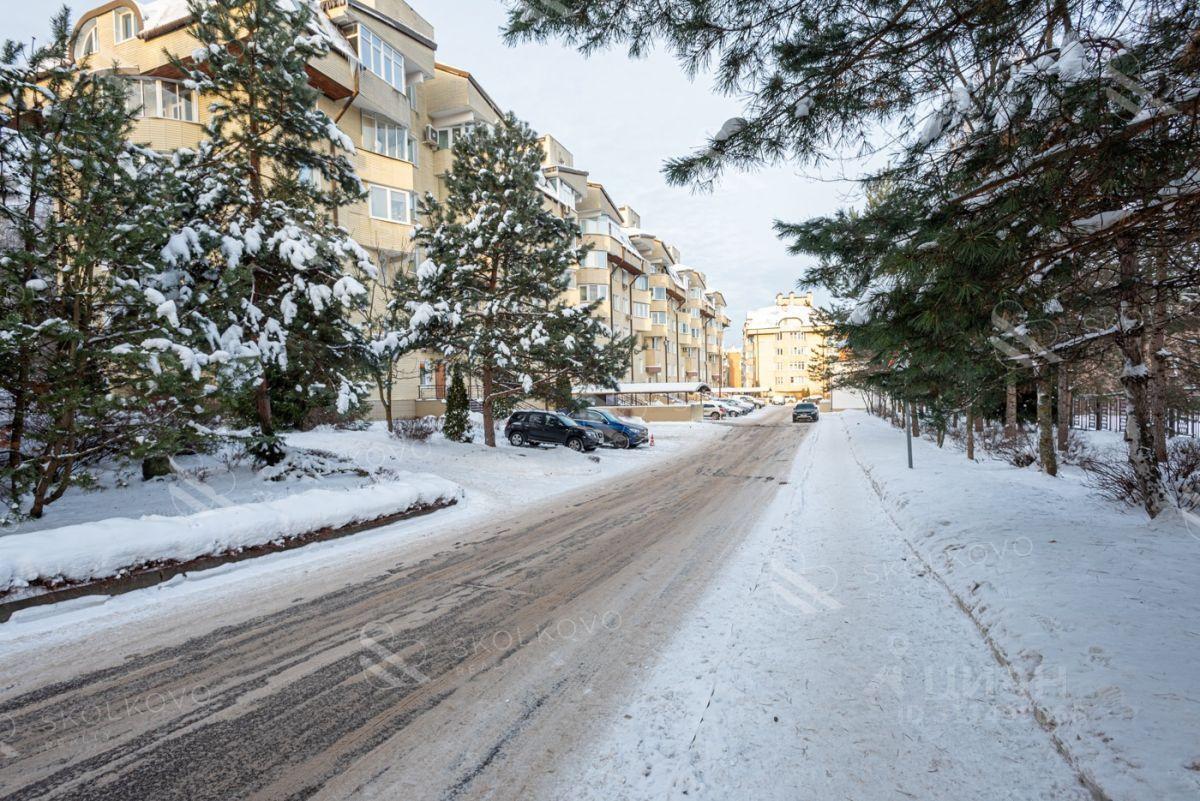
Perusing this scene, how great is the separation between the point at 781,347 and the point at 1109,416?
78.1 m

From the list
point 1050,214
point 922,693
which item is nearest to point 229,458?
point 922,693

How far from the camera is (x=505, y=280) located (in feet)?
56.0

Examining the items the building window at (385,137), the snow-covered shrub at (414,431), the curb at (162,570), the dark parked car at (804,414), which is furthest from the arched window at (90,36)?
the dark parked car at (804,414)

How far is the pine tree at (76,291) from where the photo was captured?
20.1 feet

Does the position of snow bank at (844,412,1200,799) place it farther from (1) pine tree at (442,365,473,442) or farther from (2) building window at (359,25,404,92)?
(2) building window at (359,25,404,92)

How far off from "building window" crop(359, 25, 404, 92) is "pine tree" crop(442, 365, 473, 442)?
13.6 meters

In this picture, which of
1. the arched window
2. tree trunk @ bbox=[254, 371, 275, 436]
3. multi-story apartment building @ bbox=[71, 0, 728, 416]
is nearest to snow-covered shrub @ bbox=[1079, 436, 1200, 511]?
multi-story apartment building @ bbox=[71, 0, 728, 416]

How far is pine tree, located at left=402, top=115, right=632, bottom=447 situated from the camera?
16.1 meters

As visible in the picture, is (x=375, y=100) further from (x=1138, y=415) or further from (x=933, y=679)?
(x=933, y=679)

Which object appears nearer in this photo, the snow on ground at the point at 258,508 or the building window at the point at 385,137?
the snow on ground at the point at 258,508

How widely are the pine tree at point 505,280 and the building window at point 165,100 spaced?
875 cm

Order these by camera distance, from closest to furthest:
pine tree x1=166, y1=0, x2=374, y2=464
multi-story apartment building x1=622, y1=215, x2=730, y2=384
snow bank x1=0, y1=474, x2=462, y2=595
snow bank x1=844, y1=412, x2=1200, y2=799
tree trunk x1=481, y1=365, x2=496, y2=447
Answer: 1. snow bank x1=844, y1=412, x2=1200, y2=799
2. snow bank x1=0, y1=474, x2=462, y2=595
3. pine tree x1=166, y1=0, x2=374, y2=464
4. tree trunk x1=481, y1=365, x2=496, y2=447
5. multi-story apartment building x1=622, y1=215, x2=730, y2=384

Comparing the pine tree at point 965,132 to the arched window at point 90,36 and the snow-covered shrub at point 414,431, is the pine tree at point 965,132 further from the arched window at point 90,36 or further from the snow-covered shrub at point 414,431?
the arched window at point 90,36

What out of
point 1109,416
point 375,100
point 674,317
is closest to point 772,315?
point 674,317
